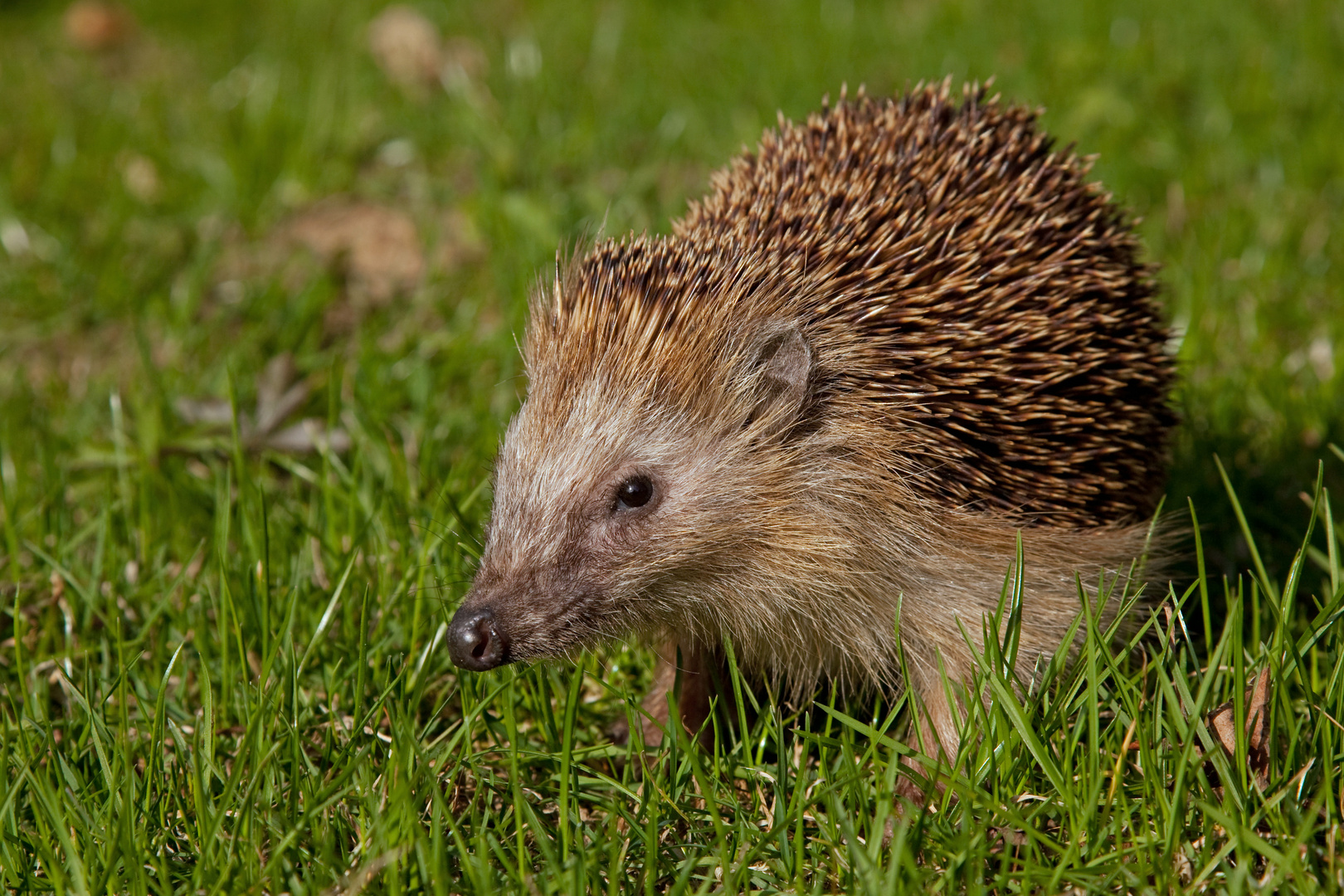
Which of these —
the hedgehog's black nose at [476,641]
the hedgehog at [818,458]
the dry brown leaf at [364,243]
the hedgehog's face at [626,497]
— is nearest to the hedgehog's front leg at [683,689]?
the hedgehog at [818,458]

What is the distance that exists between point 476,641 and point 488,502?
1149 mm

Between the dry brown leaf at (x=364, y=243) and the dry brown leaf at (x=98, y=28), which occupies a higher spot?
the dry brown leaf at (x=98, y=28)

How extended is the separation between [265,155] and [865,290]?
184 inches

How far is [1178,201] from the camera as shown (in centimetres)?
619

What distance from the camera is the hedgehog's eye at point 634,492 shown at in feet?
10.3

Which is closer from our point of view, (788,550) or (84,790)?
(84,790)

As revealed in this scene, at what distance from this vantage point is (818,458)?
3234 millimetres

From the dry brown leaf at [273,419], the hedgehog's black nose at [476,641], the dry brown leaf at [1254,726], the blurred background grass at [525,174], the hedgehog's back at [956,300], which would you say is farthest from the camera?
Answer: the blurred background grass at [525,174]

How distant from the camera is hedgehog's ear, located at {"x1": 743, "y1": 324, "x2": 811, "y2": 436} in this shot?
3.15m

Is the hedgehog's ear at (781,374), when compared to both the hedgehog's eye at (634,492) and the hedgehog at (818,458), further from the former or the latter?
the hedgehog's eye at (634,492)

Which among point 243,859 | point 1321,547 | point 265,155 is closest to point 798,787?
point 243,859

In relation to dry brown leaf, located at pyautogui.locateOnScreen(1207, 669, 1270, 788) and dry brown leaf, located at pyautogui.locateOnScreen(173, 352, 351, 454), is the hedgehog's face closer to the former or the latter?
dry brown leaf, located at pyautogui.locateOnScreen(1207, 669, 1270, 788)

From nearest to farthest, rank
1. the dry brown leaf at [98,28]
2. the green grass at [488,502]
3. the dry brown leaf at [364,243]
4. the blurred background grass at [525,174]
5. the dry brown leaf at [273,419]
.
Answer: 1. the green grass at [488,502]
2. the dry brown leaf at [273,419]
3. the blurred background grass at [525,174]
4. the dry brown leaf at [364,243]
5. the dry brown leaf at [98,28]

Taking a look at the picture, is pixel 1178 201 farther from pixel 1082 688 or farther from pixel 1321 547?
pixel 1082 688
